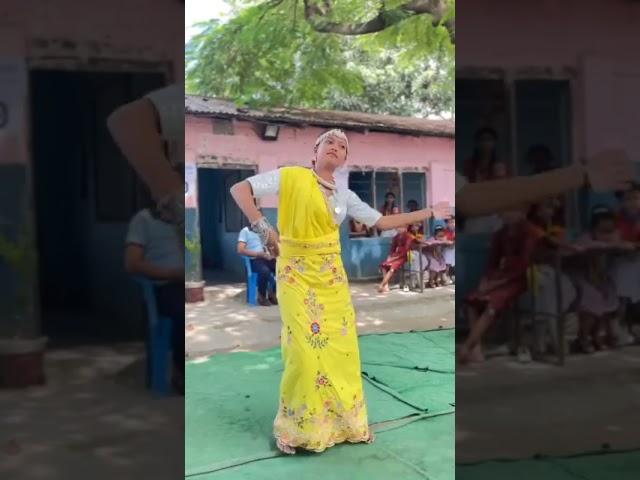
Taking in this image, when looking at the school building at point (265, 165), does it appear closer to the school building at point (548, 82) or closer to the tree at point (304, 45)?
the tree at point (304, 45)

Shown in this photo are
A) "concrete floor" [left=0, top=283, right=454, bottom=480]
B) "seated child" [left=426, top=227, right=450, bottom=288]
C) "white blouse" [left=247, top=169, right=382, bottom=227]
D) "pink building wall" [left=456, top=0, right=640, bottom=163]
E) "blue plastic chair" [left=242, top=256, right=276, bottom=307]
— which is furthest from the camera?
"seated child" [left=426, top=227, right=450, bottom=288]

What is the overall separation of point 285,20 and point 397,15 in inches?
29.5

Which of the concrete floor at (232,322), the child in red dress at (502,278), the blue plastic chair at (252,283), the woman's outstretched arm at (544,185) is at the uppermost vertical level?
the woman's outstretched arm at (544,185)

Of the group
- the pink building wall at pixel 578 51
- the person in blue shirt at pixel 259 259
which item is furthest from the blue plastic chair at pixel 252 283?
the pink building wall at pixel 578 51

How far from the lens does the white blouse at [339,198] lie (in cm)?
283

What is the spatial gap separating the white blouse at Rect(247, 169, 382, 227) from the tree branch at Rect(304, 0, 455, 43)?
70.7 inches

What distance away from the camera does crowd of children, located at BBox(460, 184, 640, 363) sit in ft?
5.87

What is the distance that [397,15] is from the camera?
179 inches

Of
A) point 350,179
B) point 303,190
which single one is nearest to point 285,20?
point 350,179

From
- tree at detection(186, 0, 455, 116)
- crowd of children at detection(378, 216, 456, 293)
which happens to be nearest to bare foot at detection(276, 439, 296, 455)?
crowd of children at detection(378, 216, 456, 293)

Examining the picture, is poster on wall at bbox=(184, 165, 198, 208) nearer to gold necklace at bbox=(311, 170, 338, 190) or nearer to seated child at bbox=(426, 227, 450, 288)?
gold necklace at bbox=(311, 170, 338, 190)

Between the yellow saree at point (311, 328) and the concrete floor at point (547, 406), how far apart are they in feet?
3.53

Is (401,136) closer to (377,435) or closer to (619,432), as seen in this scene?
(377,435)

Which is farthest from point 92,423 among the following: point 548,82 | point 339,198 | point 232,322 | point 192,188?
point 232,322
